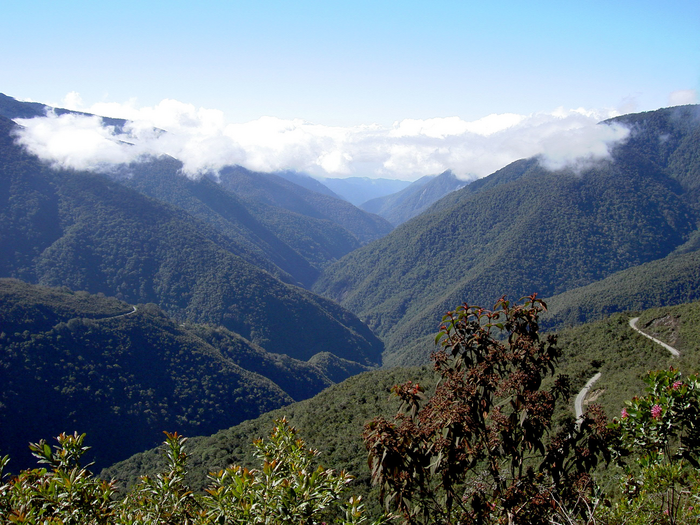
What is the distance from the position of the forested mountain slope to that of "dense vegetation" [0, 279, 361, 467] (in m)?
48.5

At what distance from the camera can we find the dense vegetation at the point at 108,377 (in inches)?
2467

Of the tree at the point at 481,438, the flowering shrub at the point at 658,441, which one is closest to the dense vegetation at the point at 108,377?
the tree at the point at 481,438

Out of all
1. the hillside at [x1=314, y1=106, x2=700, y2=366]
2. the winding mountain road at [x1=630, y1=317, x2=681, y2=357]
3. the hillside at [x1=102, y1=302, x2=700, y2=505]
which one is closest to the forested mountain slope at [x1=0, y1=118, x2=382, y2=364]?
the hillside at [x1=314, y1=106, x2=700, y2=366]

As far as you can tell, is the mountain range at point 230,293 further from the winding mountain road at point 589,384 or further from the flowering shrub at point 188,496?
the flowering shrub at point 188,496

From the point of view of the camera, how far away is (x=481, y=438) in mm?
6547

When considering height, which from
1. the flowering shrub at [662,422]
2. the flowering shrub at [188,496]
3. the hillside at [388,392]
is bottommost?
the hillside at [388,392]

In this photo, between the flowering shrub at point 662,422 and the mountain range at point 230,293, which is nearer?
the flowering shrub at point 662,422

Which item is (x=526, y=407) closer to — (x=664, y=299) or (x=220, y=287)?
(x=664, y=299)

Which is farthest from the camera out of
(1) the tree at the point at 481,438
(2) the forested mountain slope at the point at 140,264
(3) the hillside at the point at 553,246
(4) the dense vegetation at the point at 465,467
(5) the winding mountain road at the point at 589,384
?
(3) the hillside at the point at 553,246

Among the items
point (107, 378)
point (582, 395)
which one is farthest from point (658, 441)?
point (107, 378)

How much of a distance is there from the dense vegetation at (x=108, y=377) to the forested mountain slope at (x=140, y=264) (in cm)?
4849

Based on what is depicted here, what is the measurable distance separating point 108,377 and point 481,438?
8076cm

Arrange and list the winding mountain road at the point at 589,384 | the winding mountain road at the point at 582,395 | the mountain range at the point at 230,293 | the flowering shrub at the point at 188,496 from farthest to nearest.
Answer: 1. the mountain range at the point at 230,293
2. the winding mountain road at the point at 589,384
3. the winding mountain road at the point at 582,395
4. the flowering shrub at the point at 188,496

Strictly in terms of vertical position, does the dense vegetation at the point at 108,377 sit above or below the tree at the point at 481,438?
below
